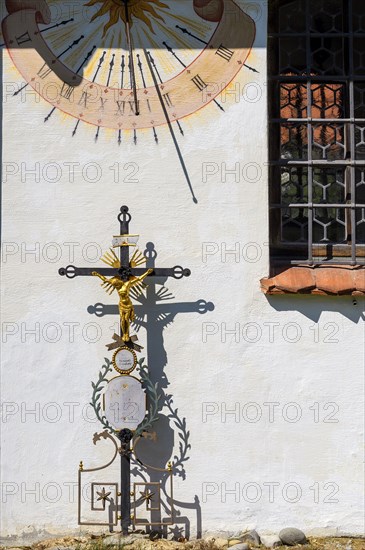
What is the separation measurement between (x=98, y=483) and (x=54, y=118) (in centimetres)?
284

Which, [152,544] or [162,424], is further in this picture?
[162,424]

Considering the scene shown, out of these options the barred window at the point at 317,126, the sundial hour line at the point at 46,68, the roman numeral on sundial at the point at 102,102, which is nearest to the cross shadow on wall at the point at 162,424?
the barred window at the point at 317,126

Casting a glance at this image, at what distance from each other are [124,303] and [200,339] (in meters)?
0.69

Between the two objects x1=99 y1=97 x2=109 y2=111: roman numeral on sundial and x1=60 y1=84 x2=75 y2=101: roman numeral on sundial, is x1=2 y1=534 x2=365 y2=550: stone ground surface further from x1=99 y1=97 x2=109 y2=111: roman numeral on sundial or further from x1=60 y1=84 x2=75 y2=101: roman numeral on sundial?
x1=60 y1=84 x2=75 y2=101: roman numeral on sundial

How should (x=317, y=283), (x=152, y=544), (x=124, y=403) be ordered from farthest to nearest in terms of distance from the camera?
1. (x=317, y=283)
2. (x=124, y=403)
3. (x=152, y=544)

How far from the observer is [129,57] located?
332 inches

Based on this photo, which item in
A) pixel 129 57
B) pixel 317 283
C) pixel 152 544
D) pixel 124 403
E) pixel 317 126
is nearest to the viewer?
pixel 152 544

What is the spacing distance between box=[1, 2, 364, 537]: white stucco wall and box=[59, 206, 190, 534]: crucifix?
0.52 ft

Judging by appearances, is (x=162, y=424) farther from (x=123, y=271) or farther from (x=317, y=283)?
(x=317, y=283)

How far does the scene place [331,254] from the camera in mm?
8766

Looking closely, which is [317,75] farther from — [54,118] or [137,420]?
[137,420]

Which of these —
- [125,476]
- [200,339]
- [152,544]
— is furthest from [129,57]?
[152,544]

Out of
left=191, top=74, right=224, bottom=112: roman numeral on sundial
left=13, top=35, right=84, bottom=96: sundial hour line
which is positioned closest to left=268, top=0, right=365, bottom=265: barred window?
left=191, top=74, right=224, bottom=112: roman numeral on sundial

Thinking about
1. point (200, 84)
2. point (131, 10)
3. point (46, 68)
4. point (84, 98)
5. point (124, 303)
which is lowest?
point (124, 303)
